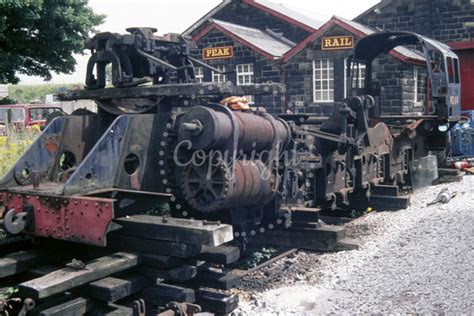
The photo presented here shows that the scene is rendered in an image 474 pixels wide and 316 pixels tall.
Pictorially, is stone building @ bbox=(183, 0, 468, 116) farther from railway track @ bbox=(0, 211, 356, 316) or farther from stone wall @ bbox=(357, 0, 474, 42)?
railway track @ bbox=(0, 211, 356, 316)

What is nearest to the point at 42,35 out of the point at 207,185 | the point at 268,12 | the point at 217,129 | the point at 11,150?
the point at 11,150

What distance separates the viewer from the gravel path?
17.5 ft

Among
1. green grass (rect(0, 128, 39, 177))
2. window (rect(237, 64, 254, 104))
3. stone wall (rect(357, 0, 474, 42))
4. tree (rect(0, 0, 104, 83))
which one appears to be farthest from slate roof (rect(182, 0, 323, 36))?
green grass (rect(0, 128, 39, 177))

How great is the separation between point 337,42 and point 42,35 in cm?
1105

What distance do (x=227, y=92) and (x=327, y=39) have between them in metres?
16.2

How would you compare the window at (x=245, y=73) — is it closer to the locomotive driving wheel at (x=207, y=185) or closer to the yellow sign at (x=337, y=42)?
the yellow sign at (x=337, y=42)

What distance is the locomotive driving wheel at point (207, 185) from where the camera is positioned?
4.97 meters

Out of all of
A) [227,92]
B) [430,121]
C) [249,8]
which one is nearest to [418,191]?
[430,121]

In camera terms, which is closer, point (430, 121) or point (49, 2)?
point (430, 121)

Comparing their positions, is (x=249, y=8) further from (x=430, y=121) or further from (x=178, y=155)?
(x=178, y=155)

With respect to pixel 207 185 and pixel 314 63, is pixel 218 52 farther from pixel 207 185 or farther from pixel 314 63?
pixel 207 185

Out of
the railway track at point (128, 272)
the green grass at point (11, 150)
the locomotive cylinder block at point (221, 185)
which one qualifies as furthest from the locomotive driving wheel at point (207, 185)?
the green grass at point (11, 150)

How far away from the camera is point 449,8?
71.4 ft

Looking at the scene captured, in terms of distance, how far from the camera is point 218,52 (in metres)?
23.5
